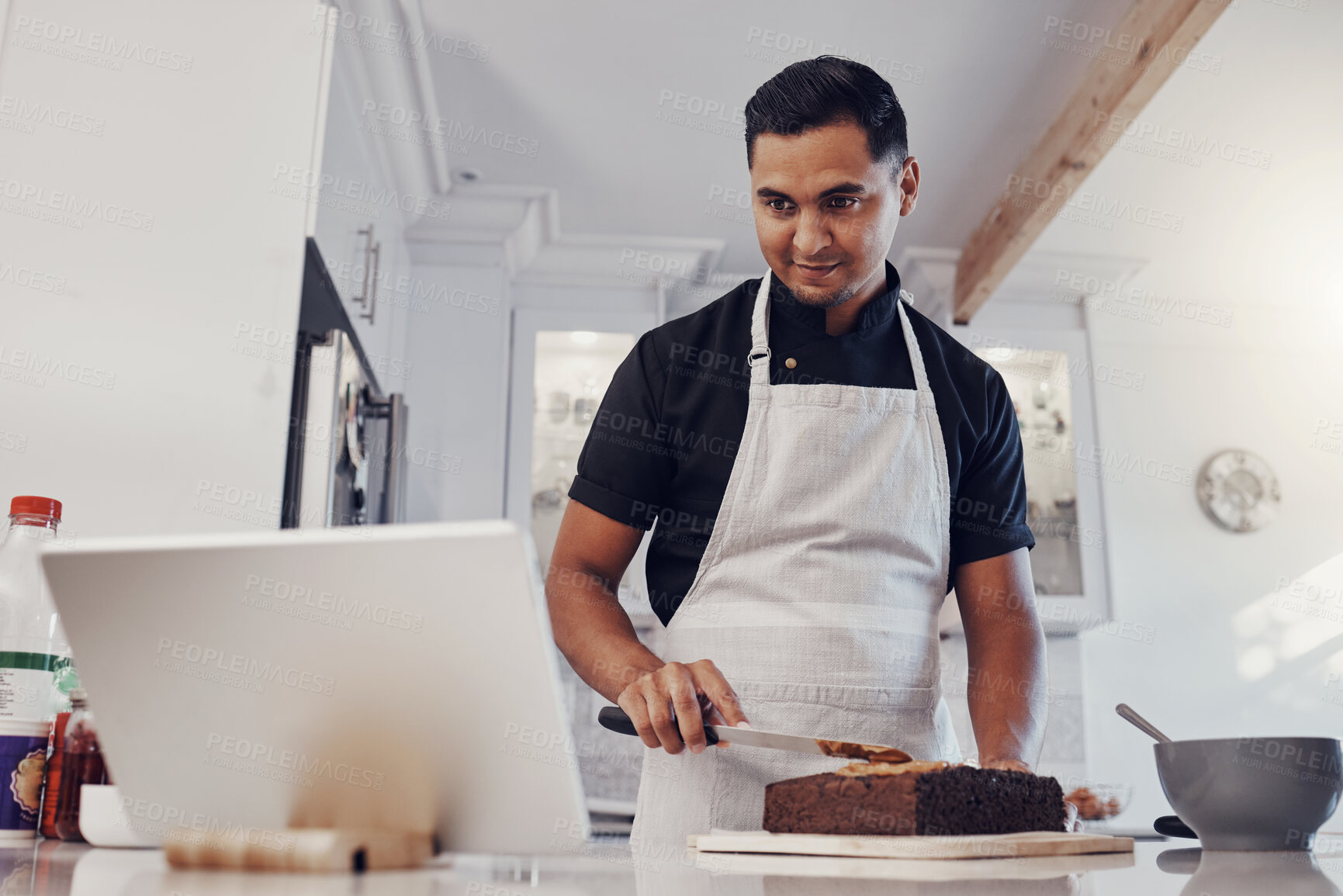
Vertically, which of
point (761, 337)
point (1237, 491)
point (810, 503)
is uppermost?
point (1237, 491)

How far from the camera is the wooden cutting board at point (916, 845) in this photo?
2.49ft

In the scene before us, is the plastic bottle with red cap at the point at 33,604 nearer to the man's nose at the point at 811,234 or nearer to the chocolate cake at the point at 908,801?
the chocolate cake at the point at 908,801

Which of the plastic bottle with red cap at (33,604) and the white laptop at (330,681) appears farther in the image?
the plastic bottle with red cap at (33,604)

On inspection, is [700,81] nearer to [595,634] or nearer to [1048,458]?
[1048,458]

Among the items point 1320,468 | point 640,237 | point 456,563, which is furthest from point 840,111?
point 1320,468

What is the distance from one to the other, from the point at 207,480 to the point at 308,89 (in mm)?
753

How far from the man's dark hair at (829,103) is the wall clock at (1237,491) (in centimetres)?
307

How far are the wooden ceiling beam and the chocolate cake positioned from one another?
1.89 m

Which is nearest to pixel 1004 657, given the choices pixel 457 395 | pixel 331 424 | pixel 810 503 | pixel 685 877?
pixel 810 503

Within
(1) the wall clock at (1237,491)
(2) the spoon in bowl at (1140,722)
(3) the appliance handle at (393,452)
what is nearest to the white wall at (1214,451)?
(1) the wall clock at (1237,491)

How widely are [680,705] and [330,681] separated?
409 millimetres

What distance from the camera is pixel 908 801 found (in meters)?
0.83

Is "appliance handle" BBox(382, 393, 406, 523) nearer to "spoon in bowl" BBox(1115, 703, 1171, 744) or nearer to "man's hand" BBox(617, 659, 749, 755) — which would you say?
"man's hand" BBox(617, 659, 749, 755)

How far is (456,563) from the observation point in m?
0.52
